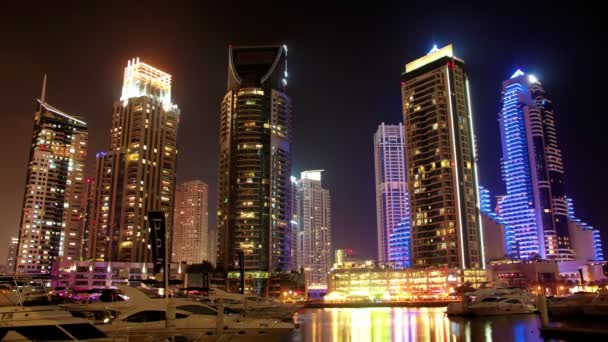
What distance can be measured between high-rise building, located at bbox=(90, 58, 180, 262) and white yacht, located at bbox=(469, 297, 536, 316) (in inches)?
5161

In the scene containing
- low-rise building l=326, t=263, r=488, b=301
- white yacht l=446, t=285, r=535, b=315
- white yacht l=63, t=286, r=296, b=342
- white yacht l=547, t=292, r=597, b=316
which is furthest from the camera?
low-rise building l=326, t=263, r=488, b=301

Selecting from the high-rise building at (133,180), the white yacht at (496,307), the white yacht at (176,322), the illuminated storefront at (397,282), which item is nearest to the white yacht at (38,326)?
the white yacht at (176,322)

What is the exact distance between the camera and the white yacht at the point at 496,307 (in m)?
74.0

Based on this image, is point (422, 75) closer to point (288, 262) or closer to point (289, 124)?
point (289, 124)

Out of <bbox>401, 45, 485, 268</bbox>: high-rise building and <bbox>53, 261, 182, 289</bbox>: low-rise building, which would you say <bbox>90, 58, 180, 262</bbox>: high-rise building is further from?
<bbox>401, 45, 485, 268</bbox>: high-rise building

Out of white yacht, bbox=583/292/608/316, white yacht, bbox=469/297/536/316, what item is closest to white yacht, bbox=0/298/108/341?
white yacht, bbox=583/292/608/316

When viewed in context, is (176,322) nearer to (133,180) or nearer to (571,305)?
(571,305)

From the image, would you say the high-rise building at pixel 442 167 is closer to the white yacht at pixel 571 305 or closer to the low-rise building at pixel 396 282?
the low-rise building at pixel 396 282

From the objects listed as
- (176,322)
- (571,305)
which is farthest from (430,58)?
(176,322)

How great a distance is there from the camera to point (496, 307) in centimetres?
7475

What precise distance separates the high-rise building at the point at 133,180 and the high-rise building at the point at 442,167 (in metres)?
89.5

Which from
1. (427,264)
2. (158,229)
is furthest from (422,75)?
(158,229)

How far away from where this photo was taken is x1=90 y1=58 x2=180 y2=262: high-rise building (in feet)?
593

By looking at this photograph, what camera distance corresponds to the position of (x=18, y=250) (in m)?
194
